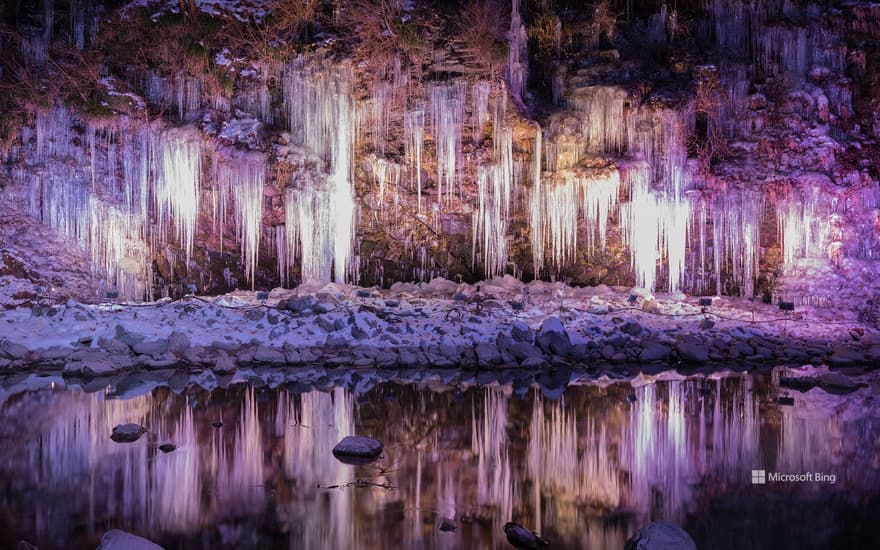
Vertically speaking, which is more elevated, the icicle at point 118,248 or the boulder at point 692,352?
the icicle at point 118,248

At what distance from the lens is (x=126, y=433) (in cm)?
745

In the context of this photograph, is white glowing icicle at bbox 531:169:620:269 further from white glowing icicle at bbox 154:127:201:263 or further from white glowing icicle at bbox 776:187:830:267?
white glowing icicle at bbox 154:127:201:263

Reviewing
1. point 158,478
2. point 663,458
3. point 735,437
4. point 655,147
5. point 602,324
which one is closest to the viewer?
point 158,478

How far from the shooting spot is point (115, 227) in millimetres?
18031

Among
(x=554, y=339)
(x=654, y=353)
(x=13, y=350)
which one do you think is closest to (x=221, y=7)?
(x=13, y=350)

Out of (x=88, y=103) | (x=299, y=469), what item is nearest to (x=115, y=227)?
(x=88, y=103)

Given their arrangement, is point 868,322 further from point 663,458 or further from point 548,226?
point 663,458

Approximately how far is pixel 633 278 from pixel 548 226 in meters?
3.45

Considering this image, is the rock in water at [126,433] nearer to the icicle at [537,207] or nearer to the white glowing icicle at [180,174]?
the white glowing icicle at [180,174]

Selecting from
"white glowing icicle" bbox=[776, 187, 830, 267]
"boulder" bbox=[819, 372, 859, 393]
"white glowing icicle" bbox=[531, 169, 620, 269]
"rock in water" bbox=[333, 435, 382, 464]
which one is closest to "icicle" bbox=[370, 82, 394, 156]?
"white glowing icicle" bbox=[531, 169, 620, 269]

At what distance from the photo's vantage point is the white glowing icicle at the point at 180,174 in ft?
56.6

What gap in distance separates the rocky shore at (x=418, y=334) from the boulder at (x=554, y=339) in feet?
0.10

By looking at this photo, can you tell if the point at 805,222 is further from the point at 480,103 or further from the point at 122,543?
the point at 122,543

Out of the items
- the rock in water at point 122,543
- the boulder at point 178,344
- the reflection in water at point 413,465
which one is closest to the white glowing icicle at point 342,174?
the boulder at point 178,344
